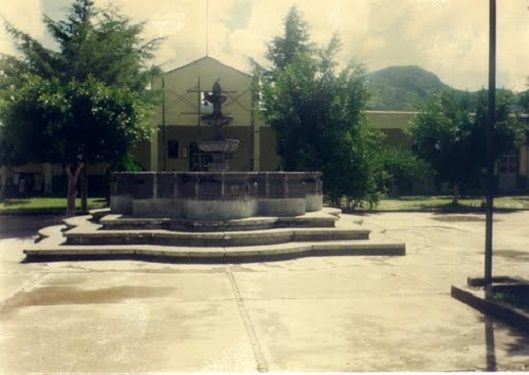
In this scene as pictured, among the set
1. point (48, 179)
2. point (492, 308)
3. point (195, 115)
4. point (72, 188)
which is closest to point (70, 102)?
point (72, 188)

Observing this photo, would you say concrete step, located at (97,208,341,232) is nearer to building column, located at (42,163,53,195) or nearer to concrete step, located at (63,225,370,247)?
concrete step, located at (63,225,370,247)

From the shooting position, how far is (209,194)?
12438 mm

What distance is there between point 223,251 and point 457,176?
63.7ft

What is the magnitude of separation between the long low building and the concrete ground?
1866 centimetres

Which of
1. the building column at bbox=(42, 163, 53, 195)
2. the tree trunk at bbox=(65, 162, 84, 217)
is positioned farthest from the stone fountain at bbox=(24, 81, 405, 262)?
the building column at bbox=(42, 163, 53, 195)

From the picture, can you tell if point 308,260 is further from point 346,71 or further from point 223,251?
point 346,71

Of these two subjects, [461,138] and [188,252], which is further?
[461,138]

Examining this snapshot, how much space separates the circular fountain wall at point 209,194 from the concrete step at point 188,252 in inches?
68.3

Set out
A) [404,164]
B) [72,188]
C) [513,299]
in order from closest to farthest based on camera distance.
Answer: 1. [513,299]
2. [72,188]
3. [404,164]

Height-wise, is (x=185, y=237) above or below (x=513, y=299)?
above

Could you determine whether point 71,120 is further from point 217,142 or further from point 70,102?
point 217,142

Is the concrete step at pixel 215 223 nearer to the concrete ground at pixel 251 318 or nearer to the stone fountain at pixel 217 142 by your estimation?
the concrete ground at pixel 251 318

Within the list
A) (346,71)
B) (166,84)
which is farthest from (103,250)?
(166,84)

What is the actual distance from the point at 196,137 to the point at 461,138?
15.9 m
